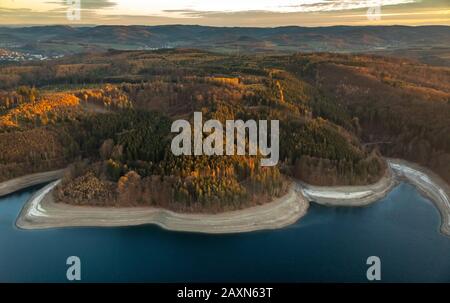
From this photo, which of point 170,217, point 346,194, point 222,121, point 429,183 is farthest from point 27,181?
point 429,183

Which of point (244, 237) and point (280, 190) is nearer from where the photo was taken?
point (244, 237)

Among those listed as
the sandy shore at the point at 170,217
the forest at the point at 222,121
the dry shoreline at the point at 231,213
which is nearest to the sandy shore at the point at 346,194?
the dry shoreline at the point at 231,213

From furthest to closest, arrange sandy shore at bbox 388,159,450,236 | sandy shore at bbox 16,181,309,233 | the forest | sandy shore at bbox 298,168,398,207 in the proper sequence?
sandy shore at bbox 298,168,398,207
the forest
sandy shore at bbox 388,159,450,236
sandy shore at bbox 16,181,309,233

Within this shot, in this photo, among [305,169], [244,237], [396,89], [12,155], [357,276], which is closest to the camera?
[357,276]

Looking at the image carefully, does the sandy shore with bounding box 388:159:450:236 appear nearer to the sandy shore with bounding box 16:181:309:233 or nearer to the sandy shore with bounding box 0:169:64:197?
the sandy shore with bounding box 16:181:309:233

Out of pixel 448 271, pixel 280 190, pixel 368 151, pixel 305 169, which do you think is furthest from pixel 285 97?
pixel 448 271

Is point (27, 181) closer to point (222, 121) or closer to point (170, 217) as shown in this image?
point (170, 217)

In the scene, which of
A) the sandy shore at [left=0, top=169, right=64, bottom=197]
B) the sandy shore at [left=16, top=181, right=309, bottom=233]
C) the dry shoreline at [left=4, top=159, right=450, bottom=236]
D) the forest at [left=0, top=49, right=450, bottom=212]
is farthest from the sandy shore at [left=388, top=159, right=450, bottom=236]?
the sandy shore at [left=0, top=169, right=64, bottom=197]

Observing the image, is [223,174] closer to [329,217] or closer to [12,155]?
[329,217]
